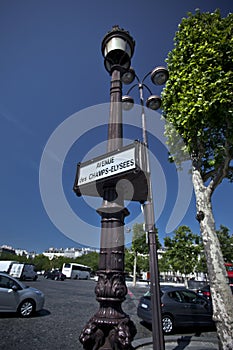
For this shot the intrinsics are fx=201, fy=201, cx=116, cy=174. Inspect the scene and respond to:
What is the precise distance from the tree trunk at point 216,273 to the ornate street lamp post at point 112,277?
4870 mm

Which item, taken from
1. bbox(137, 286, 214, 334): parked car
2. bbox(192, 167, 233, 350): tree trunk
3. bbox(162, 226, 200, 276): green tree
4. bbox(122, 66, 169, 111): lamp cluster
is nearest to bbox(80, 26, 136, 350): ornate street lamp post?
bbox(122, 66, 169, 111): lamp cluster

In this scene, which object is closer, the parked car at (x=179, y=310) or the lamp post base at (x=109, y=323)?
the lamp post base at (x=109, y=323)

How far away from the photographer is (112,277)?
5.72 feet

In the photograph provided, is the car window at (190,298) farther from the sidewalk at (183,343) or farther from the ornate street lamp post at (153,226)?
the ornate street lamp post at (153,226)

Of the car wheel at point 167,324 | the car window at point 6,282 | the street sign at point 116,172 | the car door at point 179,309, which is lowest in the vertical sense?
the car wheel at point 167,324

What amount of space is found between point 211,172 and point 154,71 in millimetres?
4363

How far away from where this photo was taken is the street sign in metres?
1.92

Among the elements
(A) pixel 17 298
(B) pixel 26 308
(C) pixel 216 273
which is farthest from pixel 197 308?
(A) pixel 17 298

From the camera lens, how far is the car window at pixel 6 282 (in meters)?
7.93

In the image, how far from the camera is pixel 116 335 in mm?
1505

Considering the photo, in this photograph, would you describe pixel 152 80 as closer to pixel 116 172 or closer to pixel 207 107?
pixel 207 107

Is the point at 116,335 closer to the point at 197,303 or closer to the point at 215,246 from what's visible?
the point at 215,246

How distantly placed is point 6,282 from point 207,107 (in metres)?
9.90

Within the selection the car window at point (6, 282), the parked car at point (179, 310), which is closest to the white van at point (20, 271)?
the car window at point (6, 282)
